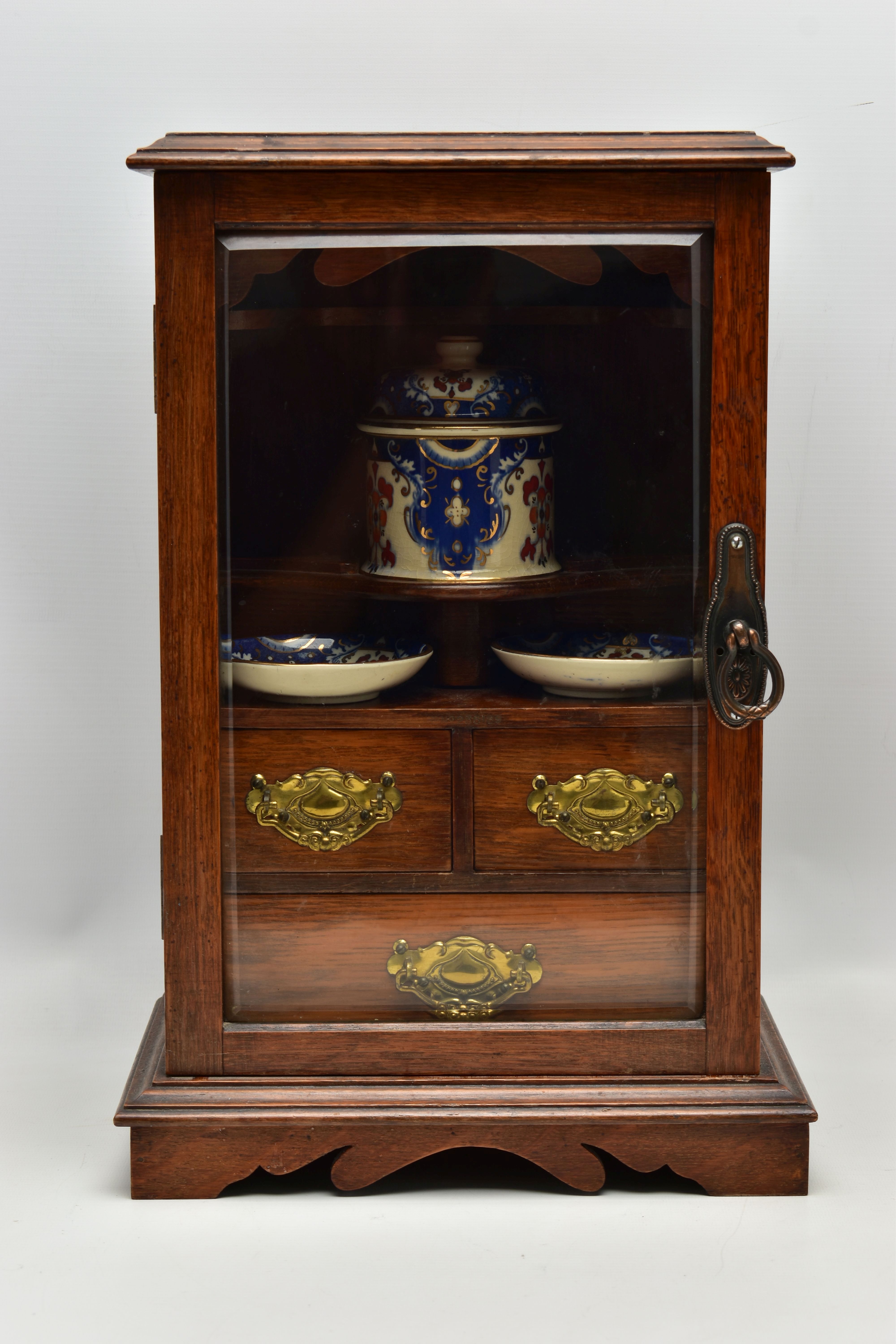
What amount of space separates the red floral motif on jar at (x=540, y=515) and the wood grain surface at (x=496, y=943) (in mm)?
303

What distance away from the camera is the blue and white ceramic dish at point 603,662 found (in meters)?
1.47

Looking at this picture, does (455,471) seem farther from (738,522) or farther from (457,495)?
(738,522)

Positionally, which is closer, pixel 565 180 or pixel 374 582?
pixel 565 180

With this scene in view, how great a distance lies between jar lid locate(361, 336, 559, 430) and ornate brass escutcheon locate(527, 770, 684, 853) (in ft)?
1.04

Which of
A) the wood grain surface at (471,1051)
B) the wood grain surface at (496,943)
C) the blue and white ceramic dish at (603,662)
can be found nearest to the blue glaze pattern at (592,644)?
the blue and white ceramic dish at (603,662)

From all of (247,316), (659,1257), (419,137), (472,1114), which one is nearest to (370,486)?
(247,316)

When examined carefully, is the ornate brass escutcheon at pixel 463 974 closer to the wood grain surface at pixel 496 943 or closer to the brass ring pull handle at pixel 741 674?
the wood grain surface at pixel 496 943

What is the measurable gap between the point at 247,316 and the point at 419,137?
0.20 meters

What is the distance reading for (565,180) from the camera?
4.51ft

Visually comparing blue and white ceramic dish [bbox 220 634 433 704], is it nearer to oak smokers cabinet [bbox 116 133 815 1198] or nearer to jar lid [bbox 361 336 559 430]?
oak smokers cabinet [bbox 116 133 815 1198]

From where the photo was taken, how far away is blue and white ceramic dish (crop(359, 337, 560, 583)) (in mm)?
1493

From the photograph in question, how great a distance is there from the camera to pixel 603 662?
1468mm

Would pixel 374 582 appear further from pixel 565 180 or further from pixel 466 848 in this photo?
pixel 565 180

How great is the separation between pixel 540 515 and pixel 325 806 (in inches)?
12.6
